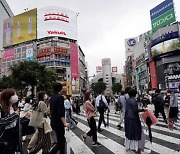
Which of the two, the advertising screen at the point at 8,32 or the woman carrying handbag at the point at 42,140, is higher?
the advertising screen at the point at 8,32

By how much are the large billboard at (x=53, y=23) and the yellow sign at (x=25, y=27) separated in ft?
5.45

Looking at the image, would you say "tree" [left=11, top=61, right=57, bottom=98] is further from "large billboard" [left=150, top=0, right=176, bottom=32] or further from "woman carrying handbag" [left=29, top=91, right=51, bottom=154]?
"large billboard" [left=150, top=0, right=176, bottom=32]

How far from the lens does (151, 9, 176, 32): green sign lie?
4284 cm

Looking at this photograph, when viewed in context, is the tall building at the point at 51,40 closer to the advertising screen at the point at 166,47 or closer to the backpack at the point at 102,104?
the advertising screen at the point at 166,47

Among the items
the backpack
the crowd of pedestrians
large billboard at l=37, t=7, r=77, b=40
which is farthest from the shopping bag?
large billboard at l=37, t=7, r=77, b=40

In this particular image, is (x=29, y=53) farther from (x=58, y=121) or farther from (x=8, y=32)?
(x=58, y=121)

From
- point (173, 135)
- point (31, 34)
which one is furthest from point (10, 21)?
point (173, 135)

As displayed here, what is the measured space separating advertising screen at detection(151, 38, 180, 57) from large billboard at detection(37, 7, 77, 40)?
26.6 m

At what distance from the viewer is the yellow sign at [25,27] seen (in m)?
62.3

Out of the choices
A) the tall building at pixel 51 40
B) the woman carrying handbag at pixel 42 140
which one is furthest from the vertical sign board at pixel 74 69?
the woman carrying handbag at pixel 42 140

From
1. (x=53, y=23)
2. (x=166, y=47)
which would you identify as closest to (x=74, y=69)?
(x=53, y=23)

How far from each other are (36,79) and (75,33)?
1502 inches

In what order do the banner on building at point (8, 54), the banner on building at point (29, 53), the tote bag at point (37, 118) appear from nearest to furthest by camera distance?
the tote bag at point (37, 118) → the banner on building at point (29, 53) → the banner on building at point (8, 54)

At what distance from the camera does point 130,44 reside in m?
96.4
